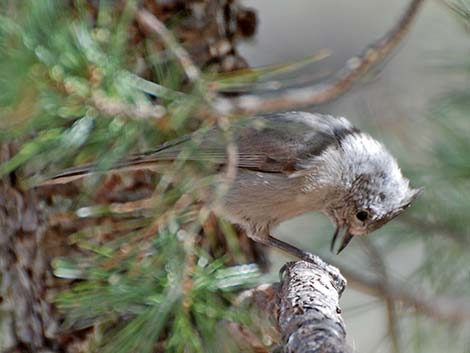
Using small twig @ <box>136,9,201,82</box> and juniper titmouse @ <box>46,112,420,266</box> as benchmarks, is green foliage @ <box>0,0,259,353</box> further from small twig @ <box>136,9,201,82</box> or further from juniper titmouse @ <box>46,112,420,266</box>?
juniper titmouse @ <box>46,112,420,266</box>

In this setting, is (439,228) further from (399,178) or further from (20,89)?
(20,89)

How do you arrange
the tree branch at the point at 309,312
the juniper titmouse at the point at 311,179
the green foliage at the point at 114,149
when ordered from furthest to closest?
→ the juniper titmouse at the point at 311,179 → the green foliage at the point at 114,149 → the tree branch at the point at 309,312

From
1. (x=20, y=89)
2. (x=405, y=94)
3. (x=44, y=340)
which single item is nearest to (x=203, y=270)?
(x=44, y=340)

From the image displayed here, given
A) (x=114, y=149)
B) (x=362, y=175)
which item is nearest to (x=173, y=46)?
(x=114, y=149)

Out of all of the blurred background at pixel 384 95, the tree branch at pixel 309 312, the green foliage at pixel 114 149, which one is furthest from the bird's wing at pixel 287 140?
the tree branch at pixel 309 312

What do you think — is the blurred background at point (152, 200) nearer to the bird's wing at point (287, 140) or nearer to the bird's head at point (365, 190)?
the bird's head at point (365, 190)
